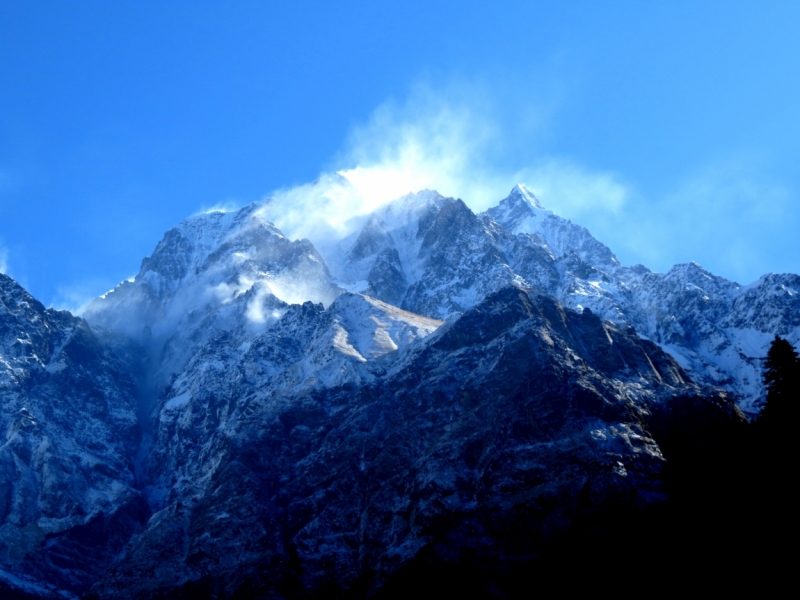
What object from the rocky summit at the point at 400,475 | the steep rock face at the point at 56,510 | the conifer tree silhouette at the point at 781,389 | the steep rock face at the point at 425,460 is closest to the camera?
the conifer tree silhouette at the point at 781,389

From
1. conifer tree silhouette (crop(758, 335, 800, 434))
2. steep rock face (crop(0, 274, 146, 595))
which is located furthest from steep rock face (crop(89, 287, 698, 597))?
steep rock face (crop(0, 274, 146, 595))

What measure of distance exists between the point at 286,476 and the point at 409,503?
26.6 metres

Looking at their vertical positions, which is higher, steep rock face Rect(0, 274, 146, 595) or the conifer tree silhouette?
steep rock face Rect(0, 274, 146, 595)

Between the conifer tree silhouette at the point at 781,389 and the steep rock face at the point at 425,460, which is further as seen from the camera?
the steep rock face at the point at 425,460

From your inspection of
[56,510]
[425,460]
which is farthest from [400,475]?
[56,510]

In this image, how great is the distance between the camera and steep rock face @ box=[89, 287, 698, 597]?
126 metres

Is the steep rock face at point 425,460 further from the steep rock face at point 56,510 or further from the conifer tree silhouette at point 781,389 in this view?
the steep rock face at point 56,510

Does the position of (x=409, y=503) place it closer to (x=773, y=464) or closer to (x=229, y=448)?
(x=229, y=448)

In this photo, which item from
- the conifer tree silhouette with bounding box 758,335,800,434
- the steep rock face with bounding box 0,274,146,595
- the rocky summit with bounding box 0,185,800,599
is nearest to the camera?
the conifer tree silhouette with bounding box 758,335,800,434

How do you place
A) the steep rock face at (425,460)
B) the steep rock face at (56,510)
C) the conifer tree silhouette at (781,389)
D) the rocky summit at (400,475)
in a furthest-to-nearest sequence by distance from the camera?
the steep rock face at (56,510), the steep rock face at (425,460), the rocky summit at (400,475), the conifer tree silhouette at (781,389)

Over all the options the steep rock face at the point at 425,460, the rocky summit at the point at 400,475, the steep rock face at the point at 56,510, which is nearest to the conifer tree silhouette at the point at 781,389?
the rocky summit at the point at 400,475

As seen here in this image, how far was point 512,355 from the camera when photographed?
150750mm

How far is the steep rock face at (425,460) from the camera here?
126m

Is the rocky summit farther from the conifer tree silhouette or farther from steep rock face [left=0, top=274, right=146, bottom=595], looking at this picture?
the conifer tree silhouette
